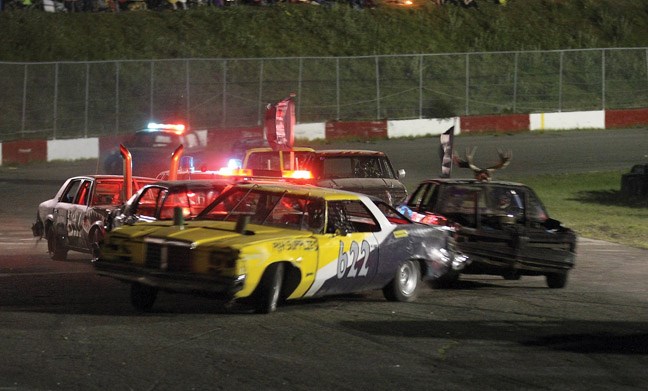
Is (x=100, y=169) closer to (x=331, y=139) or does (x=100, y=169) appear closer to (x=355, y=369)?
(x=331, y=139)

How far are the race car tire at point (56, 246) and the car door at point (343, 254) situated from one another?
5.17 meters

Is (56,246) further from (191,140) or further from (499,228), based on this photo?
(191,140)

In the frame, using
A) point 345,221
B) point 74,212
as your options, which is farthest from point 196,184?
point 74,212

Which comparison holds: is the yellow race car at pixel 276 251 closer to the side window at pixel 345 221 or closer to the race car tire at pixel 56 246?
the side window at pixel 345 221

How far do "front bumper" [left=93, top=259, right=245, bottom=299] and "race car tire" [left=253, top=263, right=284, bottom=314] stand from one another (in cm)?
41

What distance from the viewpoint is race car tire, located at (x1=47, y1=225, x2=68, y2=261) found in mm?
15805

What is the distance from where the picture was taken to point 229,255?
10.4 metres

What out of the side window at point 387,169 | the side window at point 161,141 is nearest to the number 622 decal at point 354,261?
the side window at point 387,169

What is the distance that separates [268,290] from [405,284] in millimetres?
2306

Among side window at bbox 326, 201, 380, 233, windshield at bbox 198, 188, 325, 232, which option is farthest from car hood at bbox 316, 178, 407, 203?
windshield at bbox 198, 188, 325, 232

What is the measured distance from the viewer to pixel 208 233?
1100 centimetres

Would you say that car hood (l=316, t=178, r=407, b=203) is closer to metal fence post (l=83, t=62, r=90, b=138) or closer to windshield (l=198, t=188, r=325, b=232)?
windshield (l=198, t=188, r=325, b=232)

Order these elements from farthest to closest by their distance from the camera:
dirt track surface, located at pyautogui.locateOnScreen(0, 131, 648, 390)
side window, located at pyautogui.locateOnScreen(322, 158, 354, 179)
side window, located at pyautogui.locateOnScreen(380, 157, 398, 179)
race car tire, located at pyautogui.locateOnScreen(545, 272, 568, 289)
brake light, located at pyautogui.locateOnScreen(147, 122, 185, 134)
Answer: brake light, located at pyautogui.locateOnScreen(147, 122, 185, 134) → side window, located at pyautogui.locateOnScreen(380, 157, 398, 179) → side window, located at pyautogui.locateOnScreen(322, 158, 354, 179) → race car tire, located at pyautogui.locateOnScreen(545, 272, 568, 289) → dirt track surface, located at pyautogui.locateOnScreen(0, 131, 648, 390)

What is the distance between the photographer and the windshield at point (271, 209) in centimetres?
1169
